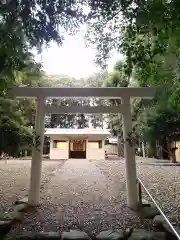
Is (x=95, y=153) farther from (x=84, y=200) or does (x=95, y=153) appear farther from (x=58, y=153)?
(x=84, y=200)

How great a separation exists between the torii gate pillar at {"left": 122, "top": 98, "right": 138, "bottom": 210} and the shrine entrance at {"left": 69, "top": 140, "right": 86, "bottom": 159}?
15.4 meters

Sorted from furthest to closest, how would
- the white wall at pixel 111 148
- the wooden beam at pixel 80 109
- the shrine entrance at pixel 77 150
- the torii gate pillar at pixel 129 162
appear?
the white wall at pixel 111 148 < the shrine entrance at pixel 77 150 < the wooden beam at pixel 80 109 < the torii gate pillar at pixel 129 162

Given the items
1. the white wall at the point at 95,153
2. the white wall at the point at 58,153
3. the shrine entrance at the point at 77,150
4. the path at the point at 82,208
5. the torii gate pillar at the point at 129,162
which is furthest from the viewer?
the shrine entrance at the point at 77,150

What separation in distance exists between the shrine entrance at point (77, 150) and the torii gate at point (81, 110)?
15360 millimetres

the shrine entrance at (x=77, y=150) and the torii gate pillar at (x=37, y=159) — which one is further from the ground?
the shrine entrance at (x=77, y=150)

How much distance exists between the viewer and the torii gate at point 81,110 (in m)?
5.64

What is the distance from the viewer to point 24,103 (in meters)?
12.4

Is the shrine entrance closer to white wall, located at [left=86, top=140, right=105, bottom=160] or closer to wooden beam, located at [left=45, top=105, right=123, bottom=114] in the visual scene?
white wall, located at [left=86, top=140, right=105, bottom=160]

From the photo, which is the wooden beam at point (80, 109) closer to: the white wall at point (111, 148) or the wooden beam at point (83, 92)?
the wooden beam at point (83, 92)

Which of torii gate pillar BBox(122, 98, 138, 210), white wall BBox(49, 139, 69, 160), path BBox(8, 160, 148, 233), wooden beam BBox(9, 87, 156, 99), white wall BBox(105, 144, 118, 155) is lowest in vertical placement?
path BBox(8, 160, 148, 233)

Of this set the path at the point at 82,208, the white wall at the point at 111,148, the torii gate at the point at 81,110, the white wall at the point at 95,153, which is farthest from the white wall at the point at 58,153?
the torii gate at the point at 81,110

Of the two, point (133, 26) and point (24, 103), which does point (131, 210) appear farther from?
point (24, 103)

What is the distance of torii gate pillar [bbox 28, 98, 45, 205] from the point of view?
564 centimetres

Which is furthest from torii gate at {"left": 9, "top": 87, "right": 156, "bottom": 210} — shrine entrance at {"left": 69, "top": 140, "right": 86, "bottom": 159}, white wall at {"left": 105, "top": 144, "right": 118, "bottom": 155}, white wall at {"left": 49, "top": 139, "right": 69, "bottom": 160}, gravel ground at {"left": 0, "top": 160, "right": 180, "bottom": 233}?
white wall at {"left": 105, "top": 144, "right": 118, "bottom": 155}
